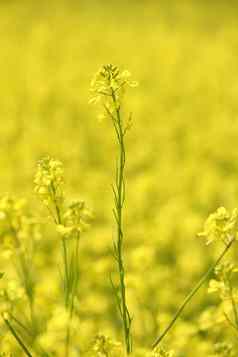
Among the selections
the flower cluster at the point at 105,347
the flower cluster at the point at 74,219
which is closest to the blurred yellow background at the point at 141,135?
the flower cluster at the point at 74,219

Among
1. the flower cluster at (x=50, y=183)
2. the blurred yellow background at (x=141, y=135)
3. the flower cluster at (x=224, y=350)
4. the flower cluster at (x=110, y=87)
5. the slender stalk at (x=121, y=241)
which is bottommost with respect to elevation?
the flower cluster at (x=224, y=350)

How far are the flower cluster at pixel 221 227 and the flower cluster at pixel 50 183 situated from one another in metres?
0.33

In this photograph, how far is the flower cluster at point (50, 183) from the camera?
205cm

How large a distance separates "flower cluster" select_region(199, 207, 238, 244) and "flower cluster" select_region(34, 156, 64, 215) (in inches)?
13.1

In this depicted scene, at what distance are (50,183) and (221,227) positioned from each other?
40 cm

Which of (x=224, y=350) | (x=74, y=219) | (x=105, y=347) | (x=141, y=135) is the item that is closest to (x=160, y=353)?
(x=105, y=347)

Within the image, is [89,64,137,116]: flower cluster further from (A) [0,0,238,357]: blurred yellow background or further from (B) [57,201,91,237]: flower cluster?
(A) [0,0,238,357]: blurred yellow background

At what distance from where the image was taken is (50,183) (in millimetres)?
2055

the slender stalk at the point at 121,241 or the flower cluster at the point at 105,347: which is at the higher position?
the slender stalk at the point at 121,241

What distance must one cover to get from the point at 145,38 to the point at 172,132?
606 cm

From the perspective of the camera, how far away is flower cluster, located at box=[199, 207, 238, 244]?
6.64ft

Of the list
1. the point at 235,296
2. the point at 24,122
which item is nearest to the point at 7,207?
the point at 235,296

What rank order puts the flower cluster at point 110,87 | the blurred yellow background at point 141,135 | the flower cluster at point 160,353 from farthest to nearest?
the blurred yellow background at point 141,135
the flower cluster at point 110,87
the flower cluster at point 160,353

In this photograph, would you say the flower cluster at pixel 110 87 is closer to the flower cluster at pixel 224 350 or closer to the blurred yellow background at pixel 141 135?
the blurred yellow background at pixel 141 135
